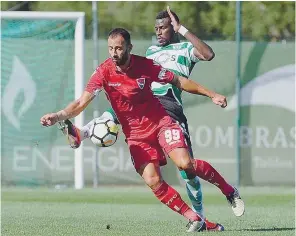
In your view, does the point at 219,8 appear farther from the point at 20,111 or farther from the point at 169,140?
the point at 169,140

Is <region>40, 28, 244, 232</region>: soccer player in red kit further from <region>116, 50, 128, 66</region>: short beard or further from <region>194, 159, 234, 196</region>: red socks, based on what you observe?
<region>194, 159, 234, 196</region>: red socks

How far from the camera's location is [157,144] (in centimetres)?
1045

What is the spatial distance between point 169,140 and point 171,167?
930 cm

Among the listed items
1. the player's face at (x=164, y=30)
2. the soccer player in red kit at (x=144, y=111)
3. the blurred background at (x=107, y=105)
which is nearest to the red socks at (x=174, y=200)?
the soccer player in red kit at (x=144, y=111)

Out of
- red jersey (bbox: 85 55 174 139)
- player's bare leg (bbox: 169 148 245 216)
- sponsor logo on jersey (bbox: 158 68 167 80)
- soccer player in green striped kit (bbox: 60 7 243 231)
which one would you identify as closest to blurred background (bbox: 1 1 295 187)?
soccer player in green striped kit (bbox: 60 7 243 231)

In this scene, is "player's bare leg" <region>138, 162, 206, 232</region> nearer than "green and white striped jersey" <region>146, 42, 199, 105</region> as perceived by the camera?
Yes

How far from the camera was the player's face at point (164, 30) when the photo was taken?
11.1 meters

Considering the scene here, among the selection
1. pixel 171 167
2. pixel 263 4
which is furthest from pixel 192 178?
pixel 263 4

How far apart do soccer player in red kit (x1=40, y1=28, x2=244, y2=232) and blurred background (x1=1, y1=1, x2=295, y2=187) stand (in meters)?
9.06

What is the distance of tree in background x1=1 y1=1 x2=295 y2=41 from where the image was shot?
2747 cm

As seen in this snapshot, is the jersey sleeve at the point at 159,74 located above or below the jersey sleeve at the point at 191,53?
below

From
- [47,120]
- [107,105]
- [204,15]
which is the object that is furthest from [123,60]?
[204,15]

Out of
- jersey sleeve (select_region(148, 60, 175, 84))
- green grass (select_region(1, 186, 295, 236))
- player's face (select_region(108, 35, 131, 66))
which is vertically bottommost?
green grass (select_region(1, 186, 295, 236))

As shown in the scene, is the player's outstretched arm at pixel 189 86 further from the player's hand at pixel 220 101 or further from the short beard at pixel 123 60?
the short beard at pixel 123 60
